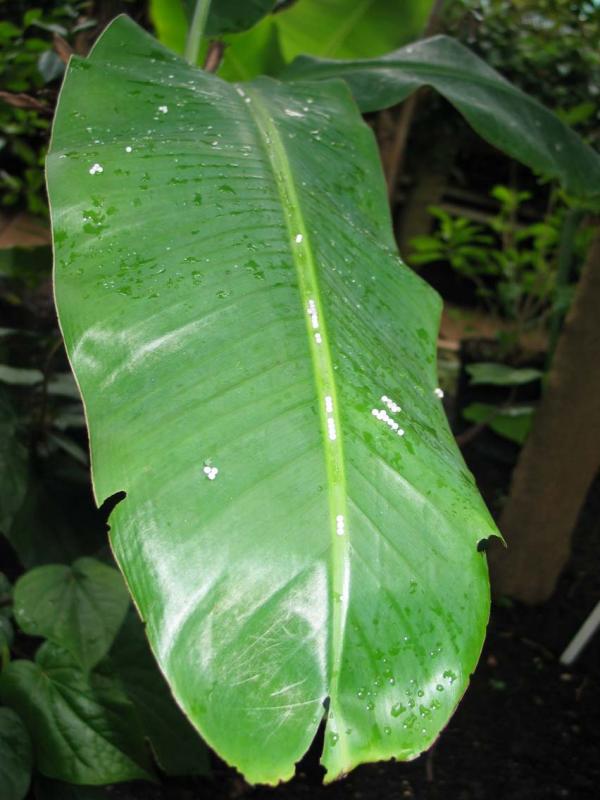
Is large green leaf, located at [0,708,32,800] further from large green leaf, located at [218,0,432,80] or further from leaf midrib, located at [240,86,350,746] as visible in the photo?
large green leaf, located at [218,0,432,80]

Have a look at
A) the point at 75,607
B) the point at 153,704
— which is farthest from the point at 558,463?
the point at 75,607

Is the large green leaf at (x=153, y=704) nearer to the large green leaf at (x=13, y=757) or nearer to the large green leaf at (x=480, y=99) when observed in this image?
the large green leaf at (x=13, y=757)

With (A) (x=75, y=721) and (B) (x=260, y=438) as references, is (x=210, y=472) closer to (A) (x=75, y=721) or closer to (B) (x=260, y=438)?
(B) (x=260, y=438)

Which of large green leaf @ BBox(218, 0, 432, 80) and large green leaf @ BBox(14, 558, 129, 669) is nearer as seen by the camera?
large green leaf @ BBox(14, 558, 129, 669)

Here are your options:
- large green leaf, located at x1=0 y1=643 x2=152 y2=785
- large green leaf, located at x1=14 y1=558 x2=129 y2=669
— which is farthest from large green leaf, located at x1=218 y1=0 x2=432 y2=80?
large green leaf, located at x1=0 y1=643 x2=152 y2=785

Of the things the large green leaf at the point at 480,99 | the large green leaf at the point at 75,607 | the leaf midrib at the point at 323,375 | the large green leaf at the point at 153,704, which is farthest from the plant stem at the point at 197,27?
the large green leaf at the point at 153,704
